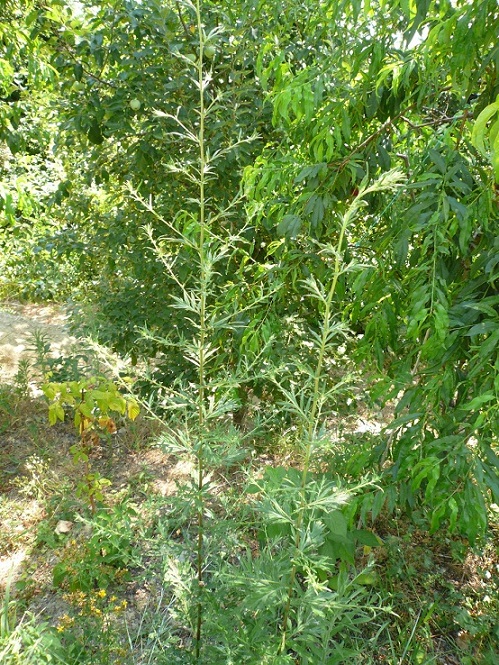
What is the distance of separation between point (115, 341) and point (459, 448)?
1.94 meters

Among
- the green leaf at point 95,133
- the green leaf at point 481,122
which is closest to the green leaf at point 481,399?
the green leaf at point 481,122

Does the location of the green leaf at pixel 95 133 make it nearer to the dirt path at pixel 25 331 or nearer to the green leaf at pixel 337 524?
the dirt path at pixel 25 331

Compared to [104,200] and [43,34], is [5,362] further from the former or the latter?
[43,34]

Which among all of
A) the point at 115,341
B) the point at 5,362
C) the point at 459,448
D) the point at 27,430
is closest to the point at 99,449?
the point at 27,430

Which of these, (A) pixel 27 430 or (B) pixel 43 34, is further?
(A) pixel 27 430

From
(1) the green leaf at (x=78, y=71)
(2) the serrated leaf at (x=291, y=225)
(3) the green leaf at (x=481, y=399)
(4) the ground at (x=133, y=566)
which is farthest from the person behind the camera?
(1) the green leaf at (x=78, y=71)

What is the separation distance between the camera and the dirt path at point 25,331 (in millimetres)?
4270

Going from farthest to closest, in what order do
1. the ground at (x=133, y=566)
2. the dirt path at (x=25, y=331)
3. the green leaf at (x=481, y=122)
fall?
the dirt path at (x=25, y=331)
the ground at (x=133, y=566)
the green leaf at (x=481, y=122)

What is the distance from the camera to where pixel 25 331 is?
191 inches

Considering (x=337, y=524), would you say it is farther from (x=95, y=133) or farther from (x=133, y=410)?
(x=95, y=133)

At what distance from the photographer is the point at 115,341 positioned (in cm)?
301

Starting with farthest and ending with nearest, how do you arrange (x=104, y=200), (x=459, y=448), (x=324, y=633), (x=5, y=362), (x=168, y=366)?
(x=5, y=362)
(x=104, y=200)
(x=168, y=366)
(x=459, y=448)
(x=324, y=633)

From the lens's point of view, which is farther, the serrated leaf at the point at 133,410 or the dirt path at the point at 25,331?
the dirt path at the point at 25,331

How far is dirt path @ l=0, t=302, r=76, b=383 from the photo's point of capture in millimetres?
4270
